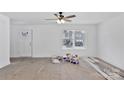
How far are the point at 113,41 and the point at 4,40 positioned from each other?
4.68 metres

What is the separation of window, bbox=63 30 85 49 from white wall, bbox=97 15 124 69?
133 cm

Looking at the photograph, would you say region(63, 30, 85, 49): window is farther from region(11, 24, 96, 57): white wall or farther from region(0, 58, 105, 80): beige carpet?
region(0, 58, 105, 80): beige carpet

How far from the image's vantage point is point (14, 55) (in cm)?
970

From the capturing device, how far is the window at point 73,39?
32.4ft

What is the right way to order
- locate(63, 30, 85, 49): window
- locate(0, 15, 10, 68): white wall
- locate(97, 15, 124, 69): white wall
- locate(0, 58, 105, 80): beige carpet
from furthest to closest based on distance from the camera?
locate(63, 30, 85, 49): window, locate(0, 15, 10, 68): white wall, locate(97, 15, 124, 69): white wall, locate(0, 58, 105, 80): beige carpet

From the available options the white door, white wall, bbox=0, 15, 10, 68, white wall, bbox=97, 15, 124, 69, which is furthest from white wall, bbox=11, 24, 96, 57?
white wall, bbox=0, 15, 10, 68

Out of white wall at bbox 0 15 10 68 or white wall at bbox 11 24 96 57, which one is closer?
white wall at bbox 0 15 10 68

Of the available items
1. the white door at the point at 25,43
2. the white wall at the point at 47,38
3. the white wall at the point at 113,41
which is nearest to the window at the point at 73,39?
the white wall at the point at 47,38

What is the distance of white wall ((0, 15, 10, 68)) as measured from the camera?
Answer: 609 cm

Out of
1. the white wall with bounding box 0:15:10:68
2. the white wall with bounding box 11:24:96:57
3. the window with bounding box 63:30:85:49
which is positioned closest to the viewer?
the white wall with bounding box 0:15:10:68

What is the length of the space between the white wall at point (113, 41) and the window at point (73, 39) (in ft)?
4.35

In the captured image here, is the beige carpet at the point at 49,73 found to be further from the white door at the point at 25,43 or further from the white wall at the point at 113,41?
the white door at the point at 25,43

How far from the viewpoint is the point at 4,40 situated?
252 inches

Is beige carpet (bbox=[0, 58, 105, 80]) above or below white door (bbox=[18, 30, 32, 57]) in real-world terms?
below
